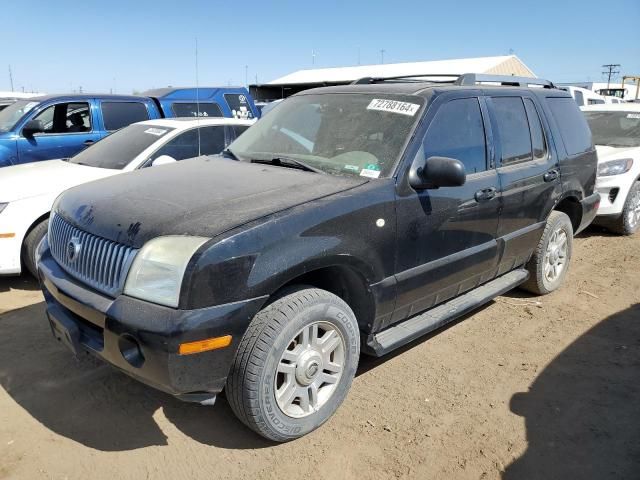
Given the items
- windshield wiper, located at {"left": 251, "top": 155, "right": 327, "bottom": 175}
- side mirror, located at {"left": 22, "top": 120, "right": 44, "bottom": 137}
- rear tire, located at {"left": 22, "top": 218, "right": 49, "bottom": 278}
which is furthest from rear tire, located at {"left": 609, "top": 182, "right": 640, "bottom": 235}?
side mirror, located at {"left": 22, "top": 120, "right": 44, "bottom": 137}

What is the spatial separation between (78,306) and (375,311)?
62.7 inches

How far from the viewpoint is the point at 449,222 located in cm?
338

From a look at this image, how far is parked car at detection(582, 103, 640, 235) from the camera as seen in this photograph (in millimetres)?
6805

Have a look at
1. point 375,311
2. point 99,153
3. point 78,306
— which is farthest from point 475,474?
point 99,153

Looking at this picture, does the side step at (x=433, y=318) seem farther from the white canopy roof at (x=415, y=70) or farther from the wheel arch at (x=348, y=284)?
the white canopy roof at (x=415, y=70)

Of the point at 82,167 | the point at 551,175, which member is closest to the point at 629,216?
the point at 551,175

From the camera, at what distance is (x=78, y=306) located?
102 inches

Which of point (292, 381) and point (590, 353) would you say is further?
point (590, 353)

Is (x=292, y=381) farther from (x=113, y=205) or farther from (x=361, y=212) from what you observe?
(x=113, y=205)

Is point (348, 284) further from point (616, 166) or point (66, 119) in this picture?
point (66, 119)

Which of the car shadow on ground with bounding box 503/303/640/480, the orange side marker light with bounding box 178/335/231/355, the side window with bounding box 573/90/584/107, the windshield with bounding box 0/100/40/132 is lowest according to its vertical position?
the car shadow on ground with bounding box 503/303/640/480

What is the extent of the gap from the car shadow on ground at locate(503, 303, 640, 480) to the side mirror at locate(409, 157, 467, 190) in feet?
4.63

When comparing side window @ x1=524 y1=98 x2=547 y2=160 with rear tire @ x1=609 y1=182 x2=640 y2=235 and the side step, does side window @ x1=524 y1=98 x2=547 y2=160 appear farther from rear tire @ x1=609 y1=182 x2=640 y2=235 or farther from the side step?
rear tire @ x1=609 y1=182 x2=640 y2=235

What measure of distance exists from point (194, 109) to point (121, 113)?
1507 mm
